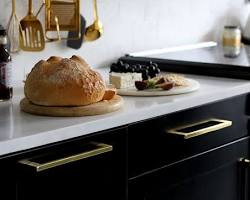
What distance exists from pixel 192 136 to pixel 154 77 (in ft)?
1.04

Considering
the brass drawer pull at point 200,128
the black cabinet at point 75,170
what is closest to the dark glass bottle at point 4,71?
the black cabinet at point 75,170

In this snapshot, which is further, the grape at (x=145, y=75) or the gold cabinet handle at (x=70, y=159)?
the grape at (x=145, y=75)

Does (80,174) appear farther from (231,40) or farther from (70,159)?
(231,40)

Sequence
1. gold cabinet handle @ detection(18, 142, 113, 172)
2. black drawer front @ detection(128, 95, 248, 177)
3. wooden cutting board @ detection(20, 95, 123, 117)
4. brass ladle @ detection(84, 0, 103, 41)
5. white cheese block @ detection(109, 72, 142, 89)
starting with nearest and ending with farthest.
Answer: gold cabinet handle @ detection(18, 142, 113, 172)
wooden cutting board @ detection(20, 95, 123, 117)
black drawer front @ detection(128, 95, 248, 177)
white cheese block @ detection(109, 72, 142, 89)
brass ladle @ detection(84, 0, 103, 41)

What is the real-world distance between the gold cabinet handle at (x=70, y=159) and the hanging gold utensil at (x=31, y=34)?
697mm

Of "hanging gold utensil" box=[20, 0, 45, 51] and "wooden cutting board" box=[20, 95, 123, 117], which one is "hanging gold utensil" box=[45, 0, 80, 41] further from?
"wooden cutting board" box=[20, 95, 123, 117]

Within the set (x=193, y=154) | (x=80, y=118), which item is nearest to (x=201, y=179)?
(x=193, y=154)

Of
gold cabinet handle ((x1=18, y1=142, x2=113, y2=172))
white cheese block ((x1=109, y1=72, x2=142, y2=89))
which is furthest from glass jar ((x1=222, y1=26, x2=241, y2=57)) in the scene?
gold cabinet handle ((x1=18, y1=142, x2=113, y2=172))

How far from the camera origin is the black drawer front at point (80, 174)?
1.48 metres

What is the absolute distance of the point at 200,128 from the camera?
2.01 meters

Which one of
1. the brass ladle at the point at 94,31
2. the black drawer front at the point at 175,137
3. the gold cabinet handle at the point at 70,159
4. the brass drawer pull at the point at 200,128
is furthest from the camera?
the brass ladle at the point at 94,31

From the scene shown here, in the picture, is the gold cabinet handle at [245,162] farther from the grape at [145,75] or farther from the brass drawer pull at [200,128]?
the grape at [145,75]

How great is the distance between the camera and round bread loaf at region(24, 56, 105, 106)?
1702 millimetres

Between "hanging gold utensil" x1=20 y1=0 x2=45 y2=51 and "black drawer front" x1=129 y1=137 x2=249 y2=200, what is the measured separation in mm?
674
